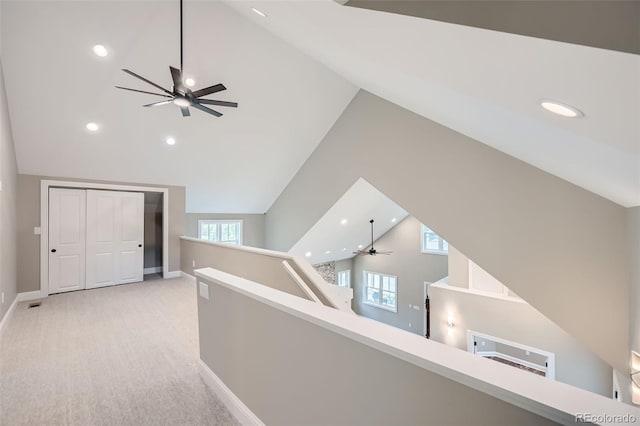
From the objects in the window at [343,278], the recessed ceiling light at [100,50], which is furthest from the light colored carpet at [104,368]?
the window at [343,278]

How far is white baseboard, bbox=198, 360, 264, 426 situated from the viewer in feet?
6.44

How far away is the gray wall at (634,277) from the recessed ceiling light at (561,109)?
2.15m

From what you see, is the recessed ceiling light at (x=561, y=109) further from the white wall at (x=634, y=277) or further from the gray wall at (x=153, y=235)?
the gray wall at (x=153, y=235)

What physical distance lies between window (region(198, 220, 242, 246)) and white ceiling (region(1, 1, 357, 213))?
1.34 metres

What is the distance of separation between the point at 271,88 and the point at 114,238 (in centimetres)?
443

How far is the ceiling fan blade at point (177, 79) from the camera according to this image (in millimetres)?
3080

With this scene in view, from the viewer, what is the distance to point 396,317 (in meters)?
11.2

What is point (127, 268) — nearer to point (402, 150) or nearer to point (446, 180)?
point (402, 150)

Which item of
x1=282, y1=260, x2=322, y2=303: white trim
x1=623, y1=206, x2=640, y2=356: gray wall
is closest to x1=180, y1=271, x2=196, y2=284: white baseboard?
x1=282, y1=260, x2=322, y2=303: white trim

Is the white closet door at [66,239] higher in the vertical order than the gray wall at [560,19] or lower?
lower

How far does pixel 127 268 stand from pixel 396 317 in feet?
30.2

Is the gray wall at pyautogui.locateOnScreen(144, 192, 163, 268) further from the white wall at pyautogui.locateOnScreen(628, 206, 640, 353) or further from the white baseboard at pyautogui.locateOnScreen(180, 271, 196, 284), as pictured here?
the white wall at pyautogui.locateOnScreen(628, 206, 640, 353)

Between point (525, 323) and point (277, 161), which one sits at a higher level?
point (277, 161)

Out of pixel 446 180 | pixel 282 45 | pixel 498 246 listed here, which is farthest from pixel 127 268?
pixel 498 246
